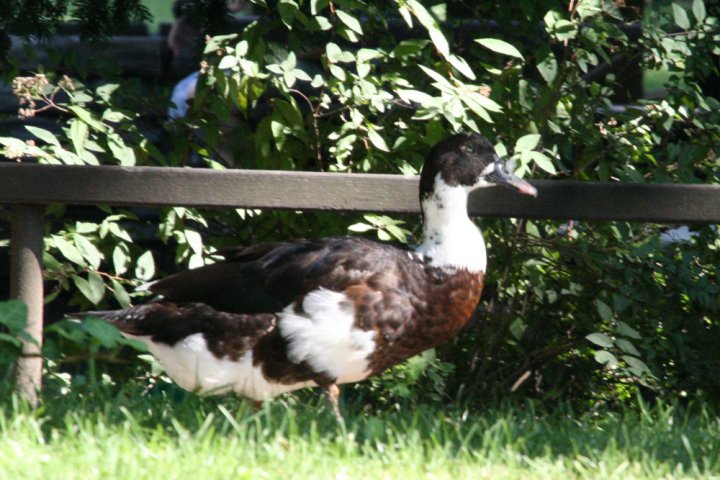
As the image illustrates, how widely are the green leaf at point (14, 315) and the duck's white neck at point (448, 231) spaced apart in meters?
1.69

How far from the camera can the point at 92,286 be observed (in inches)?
229

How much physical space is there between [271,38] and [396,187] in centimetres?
148

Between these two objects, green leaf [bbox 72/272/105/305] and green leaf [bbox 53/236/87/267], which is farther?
green leaf [bbox 72/272/105/305]

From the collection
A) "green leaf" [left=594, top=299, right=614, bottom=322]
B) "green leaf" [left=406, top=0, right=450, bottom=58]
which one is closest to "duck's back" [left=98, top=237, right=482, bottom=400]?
"green leaf" [left=594, top=299, right=614, bottom=322]

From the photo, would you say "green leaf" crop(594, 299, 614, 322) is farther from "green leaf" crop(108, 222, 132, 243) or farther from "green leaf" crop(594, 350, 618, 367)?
"green leaf" crop(108, 222, 132, 243)

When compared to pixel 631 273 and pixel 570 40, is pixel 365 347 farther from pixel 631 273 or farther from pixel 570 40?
pixel 570 40

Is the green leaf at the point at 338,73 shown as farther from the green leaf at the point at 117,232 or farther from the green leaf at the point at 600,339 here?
the green leaf at the point at 600,339

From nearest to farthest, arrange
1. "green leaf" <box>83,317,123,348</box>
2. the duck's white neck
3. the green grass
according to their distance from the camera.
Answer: the green grass, "green leaf" <box>83,317,123,348</box>, the duck's white neck

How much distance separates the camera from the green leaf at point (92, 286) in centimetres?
582

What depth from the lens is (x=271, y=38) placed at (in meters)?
6.36

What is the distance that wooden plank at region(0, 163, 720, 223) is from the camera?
5121 mm

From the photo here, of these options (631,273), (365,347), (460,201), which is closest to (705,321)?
(631,273)

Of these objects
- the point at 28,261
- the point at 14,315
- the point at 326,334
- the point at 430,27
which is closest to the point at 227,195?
the point at 326,334

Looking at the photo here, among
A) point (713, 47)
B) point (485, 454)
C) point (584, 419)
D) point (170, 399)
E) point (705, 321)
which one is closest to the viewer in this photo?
point (485, 454)
